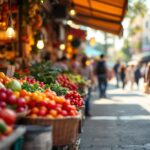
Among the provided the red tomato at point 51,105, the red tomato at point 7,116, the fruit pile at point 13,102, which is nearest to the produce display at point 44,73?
the red tomato at point 51,105

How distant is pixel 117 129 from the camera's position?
12586mm

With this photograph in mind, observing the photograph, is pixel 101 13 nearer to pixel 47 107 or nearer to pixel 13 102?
pixel 47 107

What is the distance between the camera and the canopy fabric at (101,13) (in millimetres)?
17531

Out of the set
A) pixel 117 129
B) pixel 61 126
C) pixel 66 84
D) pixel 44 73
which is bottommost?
pixel 117 129

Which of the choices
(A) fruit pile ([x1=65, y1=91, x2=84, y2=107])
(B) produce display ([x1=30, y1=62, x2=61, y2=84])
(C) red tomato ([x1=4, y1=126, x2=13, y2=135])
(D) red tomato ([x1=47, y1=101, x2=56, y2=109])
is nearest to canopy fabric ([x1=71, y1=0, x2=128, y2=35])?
(B) produce display ([x1=30, y1=62, x2=61, y2=84])

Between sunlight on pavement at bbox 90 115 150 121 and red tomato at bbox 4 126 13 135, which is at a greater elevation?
red tomato at bbox 4 126 13 135

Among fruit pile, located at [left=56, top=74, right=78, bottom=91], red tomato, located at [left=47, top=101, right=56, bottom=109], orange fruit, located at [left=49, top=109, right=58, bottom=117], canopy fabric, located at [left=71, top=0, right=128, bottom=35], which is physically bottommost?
orange fruit, located at [left=49, top=109, right=58, bottom=117]

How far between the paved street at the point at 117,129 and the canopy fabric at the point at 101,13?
10.8ft

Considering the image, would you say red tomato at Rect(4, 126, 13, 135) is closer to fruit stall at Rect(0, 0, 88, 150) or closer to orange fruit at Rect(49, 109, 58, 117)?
fruit stall at Rect(0, 0, 88, 150)

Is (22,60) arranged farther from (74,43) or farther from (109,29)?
(74,43)

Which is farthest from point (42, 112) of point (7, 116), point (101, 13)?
point (101, 13)

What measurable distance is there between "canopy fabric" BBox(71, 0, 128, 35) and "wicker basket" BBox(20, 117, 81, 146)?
9.82 meters

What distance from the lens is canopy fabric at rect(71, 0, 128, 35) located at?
1753 cm

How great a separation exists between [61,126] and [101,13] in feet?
48.9
